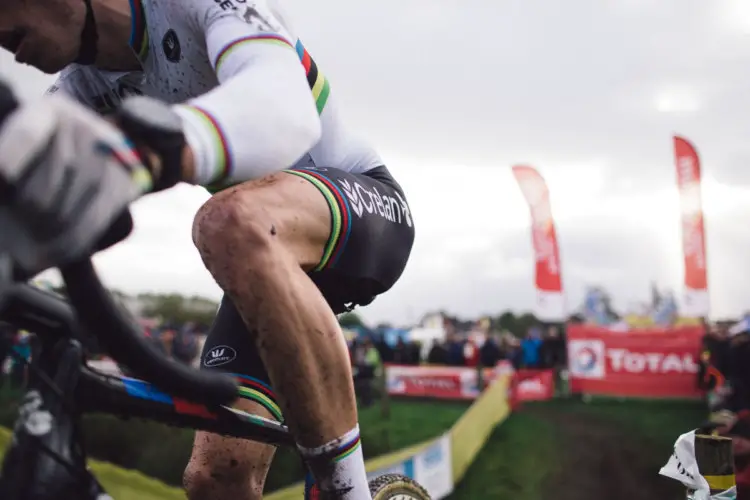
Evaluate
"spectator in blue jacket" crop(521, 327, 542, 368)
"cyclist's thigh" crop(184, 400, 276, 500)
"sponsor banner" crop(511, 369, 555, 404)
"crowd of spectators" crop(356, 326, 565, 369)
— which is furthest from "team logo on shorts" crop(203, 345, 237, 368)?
"spectator in blue jacket" crop(521, 327, 542, 368)

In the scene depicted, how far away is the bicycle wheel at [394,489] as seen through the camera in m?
1.92

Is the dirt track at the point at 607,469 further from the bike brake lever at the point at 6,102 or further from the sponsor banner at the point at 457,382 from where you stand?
the bike brake lever at the point at 6,102

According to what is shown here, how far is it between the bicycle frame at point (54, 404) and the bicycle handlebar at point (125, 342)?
0.06m

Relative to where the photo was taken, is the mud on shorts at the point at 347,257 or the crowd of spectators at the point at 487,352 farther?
the crowd of spectators at the point at 487,352

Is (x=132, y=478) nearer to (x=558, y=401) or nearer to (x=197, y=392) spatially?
(x=197, y=392)

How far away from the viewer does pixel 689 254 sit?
14.3 m

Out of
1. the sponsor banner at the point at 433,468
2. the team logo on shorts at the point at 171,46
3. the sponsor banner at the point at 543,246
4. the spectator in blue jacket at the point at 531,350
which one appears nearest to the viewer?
the team logo on shorts at the point at 171,46

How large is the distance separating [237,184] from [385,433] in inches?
350

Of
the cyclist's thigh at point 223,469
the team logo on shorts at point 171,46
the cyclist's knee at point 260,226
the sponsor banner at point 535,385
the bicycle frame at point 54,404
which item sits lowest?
the sponsor banner at point 535,385

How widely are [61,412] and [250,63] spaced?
594 millimetres

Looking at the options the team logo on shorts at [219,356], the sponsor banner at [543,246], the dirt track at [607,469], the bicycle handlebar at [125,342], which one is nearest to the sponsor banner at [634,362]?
the sponsor banner at [543,246]

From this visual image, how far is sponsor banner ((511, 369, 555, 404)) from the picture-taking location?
1507 cm

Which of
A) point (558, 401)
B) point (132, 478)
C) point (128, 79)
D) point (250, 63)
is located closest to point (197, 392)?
point (250, 63)

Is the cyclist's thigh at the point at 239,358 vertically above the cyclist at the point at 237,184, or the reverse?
the cyclist at the point at 237,184
